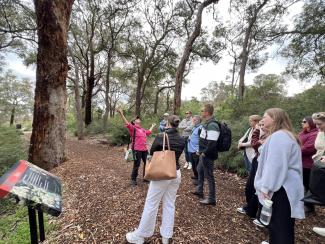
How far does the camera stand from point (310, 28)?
11312mm

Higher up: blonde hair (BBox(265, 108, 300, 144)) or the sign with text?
blonde hair (BBox(265, 108, 300, 144))

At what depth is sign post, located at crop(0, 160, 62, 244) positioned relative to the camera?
1991 mm

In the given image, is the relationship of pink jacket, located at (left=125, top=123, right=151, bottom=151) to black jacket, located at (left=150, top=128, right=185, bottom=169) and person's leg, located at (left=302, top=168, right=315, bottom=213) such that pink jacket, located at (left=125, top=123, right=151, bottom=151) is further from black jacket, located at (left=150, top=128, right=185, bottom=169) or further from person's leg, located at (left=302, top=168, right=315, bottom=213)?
person's leg, located at (left=302, top=168, right=315, bottom=213)

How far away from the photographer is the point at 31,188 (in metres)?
2.18

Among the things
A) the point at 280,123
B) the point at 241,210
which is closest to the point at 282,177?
the point at 280,123

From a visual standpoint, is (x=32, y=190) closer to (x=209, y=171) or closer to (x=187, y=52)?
(x=209, y=171)

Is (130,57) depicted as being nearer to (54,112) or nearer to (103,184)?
(54,112)

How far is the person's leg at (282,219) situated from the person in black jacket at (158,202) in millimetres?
1218

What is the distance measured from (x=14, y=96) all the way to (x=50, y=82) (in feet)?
151

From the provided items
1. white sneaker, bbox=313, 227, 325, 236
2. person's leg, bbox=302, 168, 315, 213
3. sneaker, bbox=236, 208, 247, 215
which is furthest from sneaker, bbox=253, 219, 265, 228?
person's leg, bbox=302, 168, 315, 213

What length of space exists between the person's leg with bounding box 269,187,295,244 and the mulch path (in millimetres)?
1076

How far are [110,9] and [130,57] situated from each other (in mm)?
5070

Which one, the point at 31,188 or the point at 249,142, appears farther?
the point at 249,142

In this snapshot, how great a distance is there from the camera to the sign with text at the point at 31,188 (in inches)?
78.2
